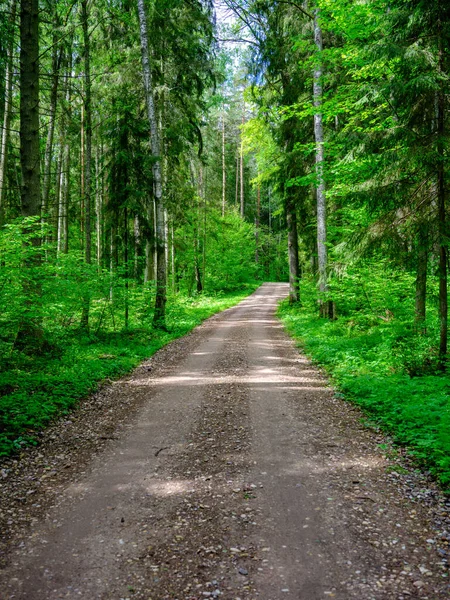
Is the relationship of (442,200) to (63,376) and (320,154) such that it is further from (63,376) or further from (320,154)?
(63,376)

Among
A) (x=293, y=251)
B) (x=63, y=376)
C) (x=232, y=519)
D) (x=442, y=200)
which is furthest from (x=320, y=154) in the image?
(x=232, y=519)

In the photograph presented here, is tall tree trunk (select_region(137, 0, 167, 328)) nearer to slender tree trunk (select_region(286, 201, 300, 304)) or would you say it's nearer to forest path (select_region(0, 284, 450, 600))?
slender tree trunk (select_region(286, 201, 300, 304))

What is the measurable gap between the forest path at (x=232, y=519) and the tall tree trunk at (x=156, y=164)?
27.2 feet

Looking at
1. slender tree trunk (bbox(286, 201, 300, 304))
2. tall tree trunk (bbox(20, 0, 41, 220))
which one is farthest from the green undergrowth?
tall tree trunk (bbox(20, 0, 41, 220))

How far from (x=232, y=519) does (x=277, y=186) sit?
16.7 meters

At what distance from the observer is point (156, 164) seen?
1447cm

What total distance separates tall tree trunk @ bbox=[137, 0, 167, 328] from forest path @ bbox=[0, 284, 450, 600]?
8.29m

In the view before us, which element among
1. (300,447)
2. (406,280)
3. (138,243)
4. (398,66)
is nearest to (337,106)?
(398,66)

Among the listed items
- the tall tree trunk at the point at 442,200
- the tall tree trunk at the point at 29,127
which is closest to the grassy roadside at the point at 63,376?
the tall tree trunk at the point at 29,127

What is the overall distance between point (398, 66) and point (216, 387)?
284 inches

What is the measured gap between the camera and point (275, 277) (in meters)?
55.4

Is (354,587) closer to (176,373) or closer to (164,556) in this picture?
(164,556)

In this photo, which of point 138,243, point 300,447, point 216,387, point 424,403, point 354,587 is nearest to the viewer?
point 354,587

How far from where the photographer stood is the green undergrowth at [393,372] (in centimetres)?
504
